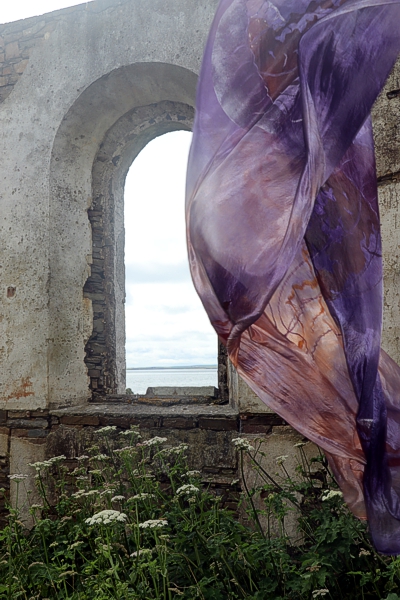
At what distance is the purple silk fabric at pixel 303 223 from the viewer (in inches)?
53.9

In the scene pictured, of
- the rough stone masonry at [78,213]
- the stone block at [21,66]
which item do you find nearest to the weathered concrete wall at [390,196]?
the rough stone masonry at [78,213]

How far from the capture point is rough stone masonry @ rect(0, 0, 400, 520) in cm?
436

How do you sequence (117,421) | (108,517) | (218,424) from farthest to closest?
1. (117,421)
2. (218,424)
3. (108,517)

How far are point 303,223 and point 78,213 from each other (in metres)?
3.84

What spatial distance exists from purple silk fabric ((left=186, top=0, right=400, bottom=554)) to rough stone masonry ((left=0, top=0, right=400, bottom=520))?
2.57 m

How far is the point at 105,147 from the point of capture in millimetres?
5137

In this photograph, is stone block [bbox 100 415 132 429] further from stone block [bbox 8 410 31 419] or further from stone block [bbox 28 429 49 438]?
stone block [bbox 8 410 31 419]

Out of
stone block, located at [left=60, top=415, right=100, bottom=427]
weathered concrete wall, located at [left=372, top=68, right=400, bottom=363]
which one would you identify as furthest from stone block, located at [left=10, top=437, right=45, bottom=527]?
weathered concrete wall, located at [left=372, top=68, right=400, bottom=363]

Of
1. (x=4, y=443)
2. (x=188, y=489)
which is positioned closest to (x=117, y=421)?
(x=4, y=443)

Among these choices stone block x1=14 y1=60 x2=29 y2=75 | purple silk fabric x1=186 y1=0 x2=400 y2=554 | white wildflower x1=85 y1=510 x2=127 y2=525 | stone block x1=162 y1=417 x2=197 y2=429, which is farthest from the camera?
stone block x1=14 y1=60 x2=29 y2=75

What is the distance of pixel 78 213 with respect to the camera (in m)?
4.93

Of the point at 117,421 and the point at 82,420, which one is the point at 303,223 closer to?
the point at 117,421

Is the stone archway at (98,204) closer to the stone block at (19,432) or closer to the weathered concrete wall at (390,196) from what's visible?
the stone block at (19,432)

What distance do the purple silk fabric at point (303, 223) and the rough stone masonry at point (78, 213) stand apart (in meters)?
2.57
